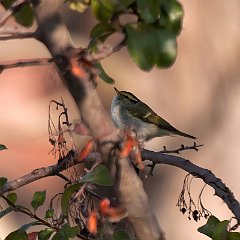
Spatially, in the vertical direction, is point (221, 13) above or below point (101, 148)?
above

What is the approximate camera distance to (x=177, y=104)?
3838 mm

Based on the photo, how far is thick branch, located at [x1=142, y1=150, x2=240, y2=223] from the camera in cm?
178

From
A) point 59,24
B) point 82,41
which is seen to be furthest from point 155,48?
point 82,41

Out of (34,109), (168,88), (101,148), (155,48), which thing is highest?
(168,88)

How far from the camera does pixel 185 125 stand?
12.7 ft

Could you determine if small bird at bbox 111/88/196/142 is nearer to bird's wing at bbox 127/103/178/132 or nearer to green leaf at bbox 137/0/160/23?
bird's wing at bbox 127/103/178/132

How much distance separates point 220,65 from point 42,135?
3.31 feet

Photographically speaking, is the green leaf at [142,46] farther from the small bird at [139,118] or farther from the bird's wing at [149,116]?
the bird's wing at [149,116]

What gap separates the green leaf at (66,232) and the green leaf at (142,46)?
631 millimetres

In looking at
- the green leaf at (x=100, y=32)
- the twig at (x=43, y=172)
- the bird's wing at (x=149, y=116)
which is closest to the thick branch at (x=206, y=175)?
the twig at (x=43, y=172)

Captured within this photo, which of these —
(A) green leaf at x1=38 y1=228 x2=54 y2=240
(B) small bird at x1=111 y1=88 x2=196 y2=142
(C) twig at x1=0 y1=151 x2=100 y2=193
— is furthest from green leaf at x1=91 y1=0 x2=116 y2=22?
(B) small bird at x1=111 y1=88 x2=196 y2=142

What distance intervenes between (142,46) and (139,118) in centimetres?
290

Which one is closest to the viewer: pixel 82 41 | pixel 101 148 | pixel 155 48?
pixel 155 48

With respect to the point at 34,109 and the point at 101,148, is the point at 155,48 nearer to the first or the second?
the point at 101,148
